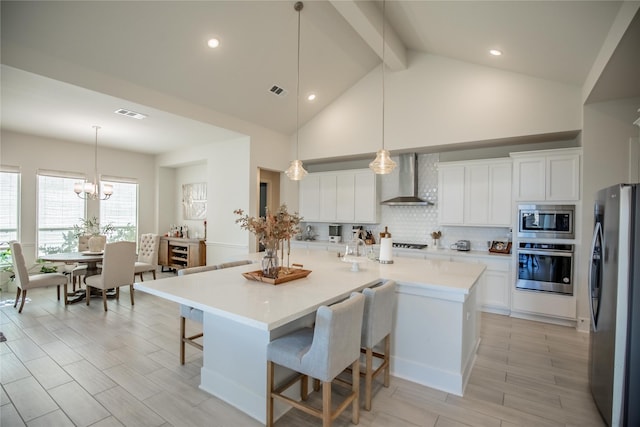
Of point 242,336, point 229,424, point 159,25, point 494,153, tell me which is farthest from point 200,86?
point 494,153

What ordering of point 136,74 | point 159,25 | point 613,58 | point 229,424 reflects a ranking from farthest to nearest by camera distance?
point 136,74 < point 159,25 < point 613,58 < point 229,424

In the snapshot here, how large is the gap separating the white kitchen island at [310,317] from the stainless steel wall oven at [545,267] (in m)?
1.66

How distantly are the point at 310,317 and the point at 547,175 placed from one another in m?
3.70

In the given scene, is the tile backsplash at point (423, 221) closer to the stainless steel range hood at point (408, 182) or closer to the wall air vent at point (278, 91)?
the stainless steel range hood at point (408, 182)

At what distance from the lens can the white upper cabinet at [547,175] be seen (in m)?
3.91

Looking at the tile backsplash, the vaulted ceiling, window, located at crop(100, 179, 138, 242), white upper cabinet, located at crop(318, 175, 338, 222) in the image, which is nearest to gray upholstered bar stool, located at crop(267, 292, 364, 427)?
the vaulted ceiling

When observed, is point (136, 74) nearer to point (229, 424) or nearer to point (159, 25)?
point (159, 25)

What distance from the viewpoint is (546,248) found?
4.03m

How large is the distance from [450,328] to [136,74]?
4.45m

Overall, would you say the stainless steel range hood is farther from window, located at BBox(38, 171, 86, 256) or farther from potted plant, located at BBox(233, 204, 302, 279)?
window, located at BBox(38, 171, 86, 256)

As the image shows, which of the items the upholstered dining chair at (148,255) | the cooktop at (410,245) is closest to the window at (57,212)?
the upholstered dining chair at (148,255)

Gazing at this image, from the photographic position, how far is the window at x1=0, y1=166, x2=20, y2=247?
208 inches

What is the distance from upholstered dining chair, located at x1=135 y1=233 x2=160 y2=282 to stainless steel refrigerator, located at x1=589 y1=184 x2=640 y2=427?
236 inches

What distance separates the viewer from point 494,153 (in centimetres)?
490
